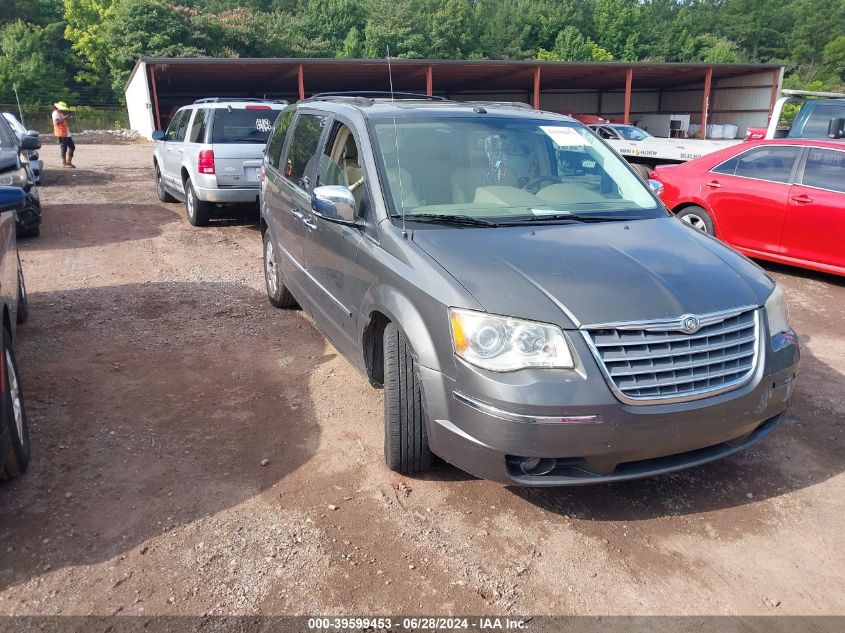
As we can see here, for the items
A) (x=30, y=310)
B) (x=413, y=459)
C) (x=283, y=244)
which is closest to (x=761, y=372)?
(x=413, y=459)

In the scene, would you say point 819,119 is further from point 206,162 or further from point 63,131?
point 63,131

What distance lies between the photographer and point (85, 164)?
2183cm

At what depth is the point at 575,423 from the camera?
2811 millimetres

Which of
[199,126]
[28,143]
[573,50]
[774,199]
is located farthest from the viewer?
[573,50]

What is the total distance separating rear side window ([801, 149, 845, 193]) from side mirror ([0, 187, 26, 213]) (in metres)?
7.10

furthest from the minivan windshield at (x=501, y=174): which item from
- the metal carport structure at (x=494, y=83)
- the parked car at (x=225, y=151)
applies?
the metal carport structure at (x=494, y=83)

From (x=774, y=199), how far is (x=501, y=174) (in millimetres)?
4573

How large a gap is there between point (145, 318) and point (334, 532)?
13.0ft

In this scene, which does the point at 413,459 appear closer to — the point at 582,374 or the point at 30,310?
the point at 582,374

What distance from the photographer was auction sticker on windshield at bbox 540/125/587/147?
4465mm

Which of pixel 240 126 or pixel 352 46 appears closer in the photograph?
pixel 240 126

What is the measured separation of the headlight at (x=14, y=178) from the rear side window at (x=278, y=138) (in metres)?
4.74

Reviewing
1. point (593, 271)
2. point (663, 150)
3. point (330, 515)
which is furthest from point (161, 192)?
point (593, 271)

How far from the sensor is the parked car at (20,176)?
8961 mm
